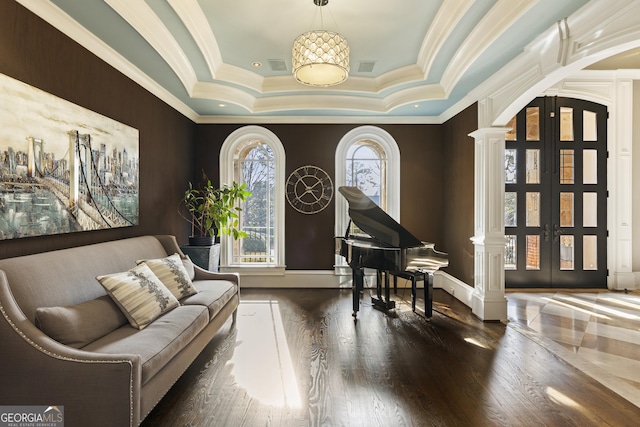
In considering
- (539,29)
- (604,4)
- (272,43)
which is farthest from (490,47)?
(272,43)

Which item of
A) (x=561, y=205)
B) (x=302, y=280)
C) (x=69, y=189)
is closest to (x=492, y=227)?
(x=561, y=205)

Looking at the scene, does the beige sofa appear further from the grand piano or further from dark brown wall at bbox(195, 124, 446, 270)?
dark brown wall at bbox(195, 124, 446, 270)

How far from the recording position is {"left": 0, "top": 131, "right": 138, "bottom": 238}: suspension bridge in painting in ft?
7.37

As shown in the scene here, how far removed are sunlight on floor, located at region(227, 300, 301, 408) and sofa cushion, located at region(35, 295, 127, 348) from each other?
40.5 inches

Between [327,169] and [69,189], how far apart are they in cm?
372

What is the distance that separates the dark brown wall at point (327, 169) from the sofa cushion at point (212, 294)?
2.06 m

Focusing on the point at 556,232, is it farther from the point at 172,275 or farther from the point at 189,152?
the point at 189,152

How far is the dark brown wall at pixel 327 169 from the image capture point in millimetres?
5758

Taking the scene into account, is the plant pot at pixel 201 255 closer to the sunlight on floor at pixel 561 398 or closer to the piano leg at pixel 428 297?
the piano leg at pixel 428 297

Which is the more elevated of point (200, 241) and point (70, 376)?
point (200, 241)

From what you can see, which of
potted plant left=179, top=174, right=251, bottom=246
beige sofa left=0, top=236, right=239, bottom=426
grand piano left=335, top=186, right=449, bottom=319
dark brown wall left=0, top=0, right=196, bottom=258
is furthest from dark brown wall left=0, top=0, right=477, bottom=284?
grand piano left=335, top=186, right=449, bottom=319

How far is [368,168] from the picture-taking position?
19.4 feet

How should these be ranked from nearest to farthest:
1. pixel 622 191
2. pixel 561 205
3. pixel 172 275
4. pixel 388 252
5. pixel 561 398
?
pixel 561 398 < pixel 172 275 < pixel 388 252 < pixel 622 191 < pixel 561 205

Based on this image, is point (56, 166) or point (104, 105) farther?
point (104, 105)
